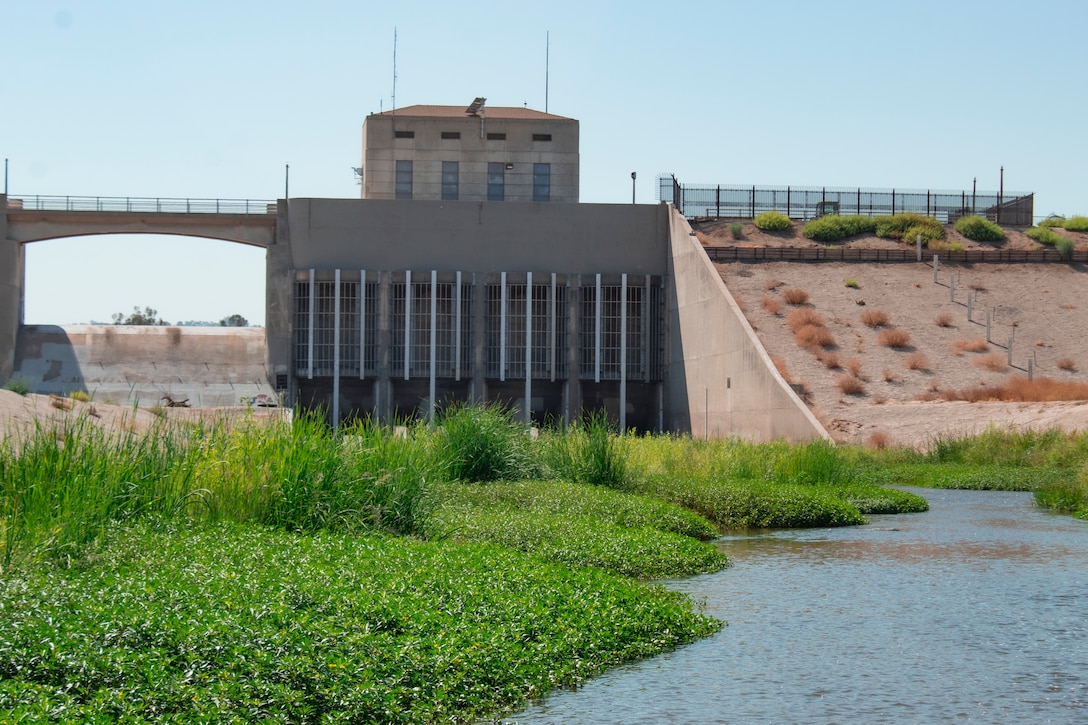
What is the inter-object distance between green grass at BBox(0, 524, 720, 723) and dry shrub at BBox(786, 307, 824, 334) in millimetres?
31531

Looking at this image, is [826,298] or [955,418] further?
[826,298]

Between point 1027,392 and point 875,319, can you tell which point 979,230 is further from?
point 1027,392

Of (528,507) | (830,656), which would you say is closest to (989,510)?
(528,507)

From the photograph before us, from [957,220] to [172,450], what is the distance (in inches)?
1807

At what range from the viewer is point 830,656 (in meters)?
8.77

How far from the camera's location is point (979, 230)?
5034 centimetres

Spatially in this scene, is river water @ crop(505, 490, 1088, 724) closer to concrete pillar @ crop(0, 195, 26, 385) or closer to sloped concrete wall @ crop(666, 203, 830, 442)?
sloped concrete wall @ crop(666, 203, 830, 442)

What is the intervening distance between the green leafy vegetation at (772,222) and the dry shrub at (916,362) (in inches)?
523

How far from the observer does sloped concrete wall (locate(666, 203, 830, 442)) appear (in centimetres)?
3528

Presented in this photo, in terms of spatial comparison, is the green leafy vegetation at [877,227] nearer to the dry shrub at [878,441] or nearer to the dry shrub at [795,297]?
the dry shrub at [795,297]

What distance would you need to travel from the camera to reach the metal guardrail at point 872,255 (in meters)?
47.5

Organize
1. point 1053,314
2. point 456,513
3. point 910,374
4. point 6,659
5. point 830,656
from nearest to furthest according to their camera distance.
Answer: point 6,659, point 830,656, point 456,513, point 910,374, point 1053,314

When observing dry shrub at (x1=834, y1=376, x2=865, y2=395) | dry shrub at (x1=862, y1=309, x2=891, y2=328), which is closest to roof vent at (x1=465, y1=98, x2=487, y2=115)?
dry shrub at (x1=862, y1=309, x2=891, y2=328)

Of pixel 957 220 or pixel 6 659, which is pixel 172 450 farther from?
pixel 957 220
